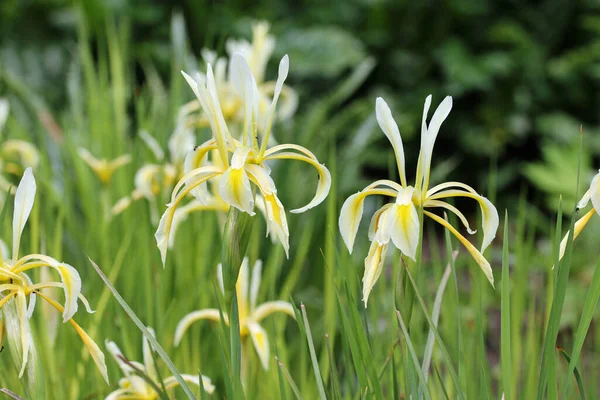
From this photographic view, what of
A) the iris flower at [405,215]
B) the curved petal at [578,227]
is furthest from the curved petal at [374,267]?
the curved petal at [578,227]

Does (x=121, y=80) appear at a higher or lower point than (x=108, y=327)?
higher

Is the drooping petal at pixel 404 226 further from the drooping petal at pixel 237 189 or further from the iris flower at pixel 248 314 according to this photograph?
the iris flower at pixel 248 314

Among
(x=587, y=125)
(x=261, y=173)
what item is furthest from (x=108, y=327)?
(x=587, y=125)

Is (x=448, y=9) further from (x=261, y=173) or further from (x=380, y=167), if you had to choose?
(x=261, y=173)

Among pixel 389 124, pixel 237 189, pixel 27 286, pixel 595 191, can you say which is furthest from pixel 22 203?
pixel 595 191

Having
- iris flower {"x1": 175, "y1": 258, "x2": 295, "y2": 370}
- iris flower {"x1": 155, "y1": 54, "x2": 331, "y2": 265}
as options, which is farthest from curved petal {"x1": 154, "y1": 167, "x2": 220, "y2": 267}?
iris flower {"x1": 175, "y1": 258, "x2": 295, "y2": 370}

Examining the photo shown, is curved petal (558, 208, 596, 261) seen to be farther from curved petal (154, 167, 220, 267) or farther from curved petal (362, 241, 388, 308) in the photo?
curved petal (154, 167, 220, 267)
